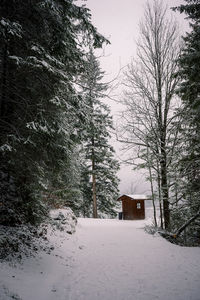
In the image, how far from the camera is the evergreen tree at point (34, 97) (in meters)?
4.31

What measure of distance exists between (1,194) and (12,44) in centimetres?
407

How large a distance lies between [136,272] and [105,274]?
87 centimetres

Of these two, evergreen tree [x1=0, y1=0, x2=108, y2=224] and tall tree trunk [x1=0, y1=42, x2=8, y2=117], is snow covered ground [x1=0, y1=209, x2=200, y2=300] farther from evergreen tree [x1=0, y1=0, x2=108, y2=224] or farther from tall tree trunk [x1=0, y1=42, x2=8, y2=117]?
tall tree trunk [x1=0, y1=42, x2=8, y2=117]

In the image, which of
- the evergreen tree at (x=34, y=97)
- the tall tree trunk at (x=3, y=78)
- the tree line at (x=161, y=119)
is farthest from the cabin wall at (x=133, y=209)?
the tall tree trunk at (x=3, y=78)

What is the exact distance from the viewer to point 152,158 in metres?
9.21

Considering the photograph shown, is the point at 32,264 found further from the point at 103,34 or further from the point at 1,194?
the point at 103,34

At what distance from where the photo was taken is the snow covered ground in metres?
3.34

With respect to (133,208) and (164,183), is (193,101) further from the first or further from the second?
(133,208)

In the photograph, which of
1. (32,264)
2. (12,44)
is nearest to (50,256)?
(32,264)

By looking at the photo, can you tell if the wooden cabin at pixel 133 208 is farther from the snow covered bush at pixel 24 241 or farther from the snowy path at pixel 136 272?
the snow covered bush at pixel 24 241

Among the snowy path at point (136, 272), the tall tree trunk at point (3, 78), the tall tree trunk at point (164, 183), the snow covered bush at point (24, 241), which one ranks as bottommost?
the snowy path at point (136, 272)

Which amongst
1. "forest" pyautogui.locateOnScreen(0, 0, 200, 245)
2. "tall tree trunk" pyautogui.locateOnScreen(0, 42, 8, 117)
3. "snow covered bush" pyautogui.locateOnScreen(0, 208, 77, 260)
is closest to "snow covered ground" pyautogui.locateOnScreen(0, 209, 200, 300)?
"snow covered bush" pyautogui.locateOnScreen(0, 208, 77, 260)

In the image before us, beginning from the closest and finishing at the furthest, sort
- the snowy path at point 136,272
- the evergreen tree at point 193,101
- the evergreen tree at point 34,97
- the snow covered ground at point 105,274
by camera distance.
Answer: the snow covered ground at point 105,274
the snowy path at point 136,272
the evergreen tree at point 34,97
the evergreen tree at point 193,101

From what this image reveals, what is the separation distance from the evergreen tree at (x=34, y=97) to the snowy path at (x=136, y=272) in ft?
7.78
